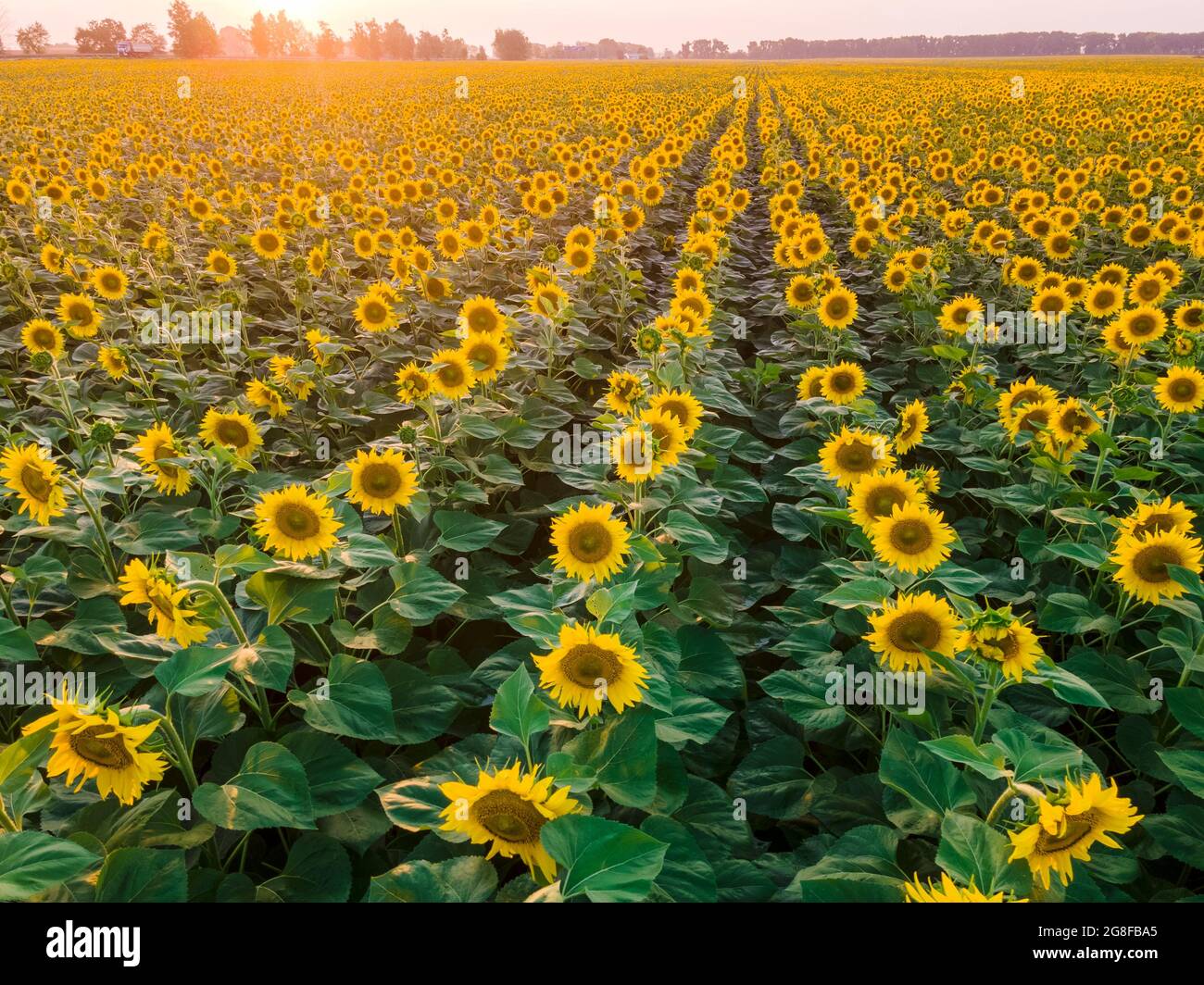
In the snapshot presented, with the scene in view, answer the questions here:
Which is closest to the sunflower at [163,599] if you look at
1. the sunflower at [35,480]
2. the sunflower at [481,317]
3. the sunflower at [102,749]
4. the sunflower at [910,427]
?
the sunflower at [102,749]

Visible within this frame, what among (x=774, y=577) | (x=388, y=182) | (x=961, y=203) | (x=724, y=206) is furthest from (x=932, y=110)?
(x=774, y=577)

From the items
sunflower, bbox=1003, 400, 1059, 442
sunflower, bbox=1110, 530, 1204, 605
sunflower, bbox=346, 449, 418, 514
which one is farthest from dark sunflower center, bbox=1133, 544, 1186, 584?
sunflower, bbox=346, 449, 418, 514

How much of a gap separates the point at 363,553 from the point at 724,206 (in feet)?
27.4

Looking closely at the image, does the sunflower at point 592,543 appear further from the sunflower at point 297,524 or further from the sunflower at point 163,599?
the sunflower at point 163,599

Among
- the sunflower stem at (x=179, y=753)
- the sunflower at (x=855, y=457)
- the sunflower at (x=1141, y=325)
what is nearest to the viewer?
the sunflower stem at (x=179, y=753)

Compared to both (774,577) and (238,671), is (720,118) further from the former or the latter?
(238,671)

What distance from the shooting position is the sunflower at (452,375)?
440cm

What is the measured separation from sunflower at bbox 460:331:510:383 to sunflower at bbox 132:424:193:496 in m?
1.74

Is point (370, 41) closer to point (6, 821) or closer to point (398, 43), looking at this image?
point (398, 43)

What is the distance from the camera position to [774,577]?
3.92 m

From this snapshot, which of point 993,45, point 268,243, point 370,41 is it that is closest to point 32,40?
point 370,41

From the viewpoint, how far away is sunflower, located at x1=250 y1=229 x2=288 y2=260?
7629 mm

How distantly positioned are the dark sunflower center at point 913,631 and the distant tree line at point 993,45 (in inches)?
7171

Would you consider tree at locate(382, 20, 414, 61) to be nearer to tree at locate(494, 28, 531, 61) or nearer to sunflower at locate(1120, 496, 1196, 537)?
tree at locate(494, 28, 531, 61)
